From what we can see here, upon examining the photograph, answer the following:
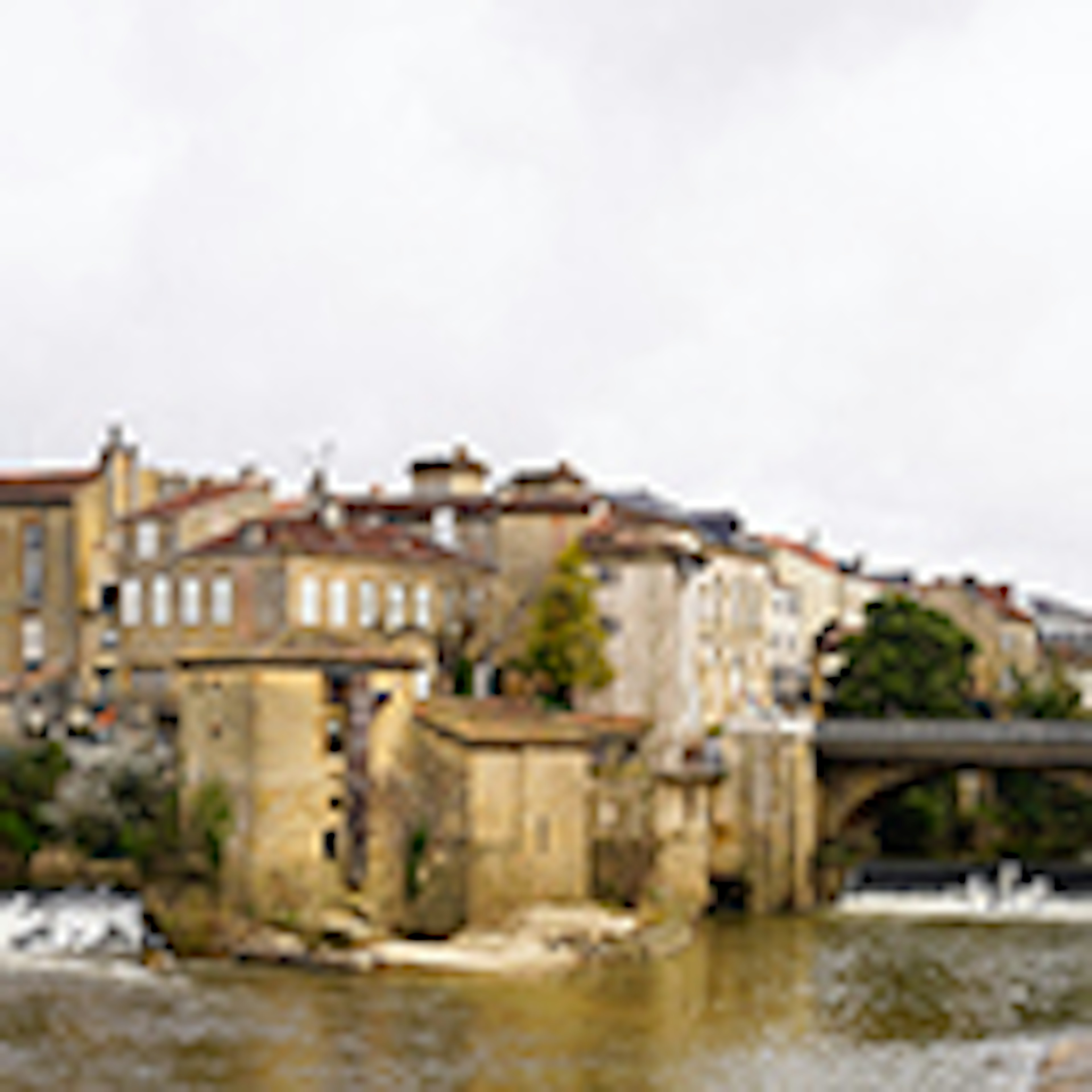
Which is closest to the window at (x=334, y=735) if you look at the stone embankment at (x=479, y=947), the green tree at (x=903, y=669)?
the stone embankment at (x=479, y=947)

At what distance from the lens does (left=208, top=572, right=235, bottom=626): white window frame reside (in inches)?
2689

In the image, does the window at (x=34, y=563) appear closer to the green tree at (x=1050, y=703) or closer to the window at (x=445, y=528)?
the window at (x=445, y=528)

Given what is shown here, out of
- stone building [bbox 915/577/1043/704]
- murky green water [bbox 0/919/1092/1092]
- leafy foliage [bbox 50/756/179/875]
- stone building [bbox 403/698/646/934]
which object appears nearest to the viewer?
murky green water [bbox 0/919/1092/1092]

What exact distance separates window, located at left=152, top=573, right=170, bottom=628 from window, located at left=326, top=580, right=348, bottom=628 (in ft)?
18.5

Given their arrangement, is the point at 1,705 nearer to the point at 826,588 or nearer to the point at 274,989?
the point at 274,989

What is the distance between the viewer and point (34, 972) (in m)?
51.9

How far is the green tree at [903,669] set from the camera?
8688 centimetres

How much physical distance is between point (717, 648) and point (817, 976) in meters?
25.4

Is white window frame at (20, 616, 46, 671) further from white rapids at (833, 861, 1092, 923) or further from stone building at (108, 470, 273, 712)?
white rapids at (833, 861, 1092, 923)

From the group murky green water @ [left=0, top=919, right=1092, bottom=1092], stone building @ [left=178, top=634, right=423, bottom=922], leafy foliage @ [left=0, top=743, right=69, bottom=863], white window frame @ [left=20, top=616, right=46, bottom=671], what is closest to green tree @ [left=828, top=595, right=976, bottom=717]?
murky green water @ [left=0, top=919, right=1092, bottom=1092]

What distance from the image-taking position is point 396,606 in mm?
70125

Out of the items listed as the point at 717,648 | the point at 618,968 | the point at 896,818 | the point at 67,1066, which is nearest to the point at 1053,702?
the point at 896,818

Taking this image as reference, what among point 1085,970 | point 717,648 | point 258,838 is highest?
point 717,648

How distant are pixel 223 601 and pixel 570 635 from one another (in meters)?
11.6
